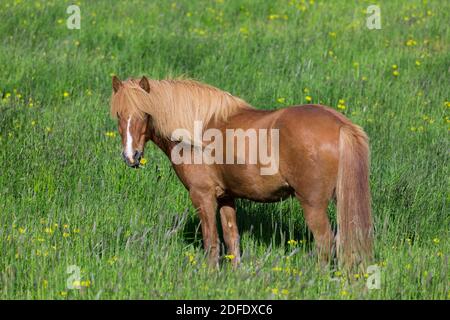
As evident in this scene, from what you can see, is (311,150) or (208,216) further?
(208,216)

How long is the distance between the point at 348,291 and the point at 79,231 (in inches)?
80.5

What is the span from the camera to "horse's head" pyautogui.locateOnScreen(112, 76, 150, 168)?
5.49 m

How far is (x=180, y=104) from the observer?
5.73 meters

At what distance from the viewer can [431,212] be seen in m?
6.39

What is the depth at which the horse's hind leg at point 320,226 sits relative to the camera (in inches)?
206

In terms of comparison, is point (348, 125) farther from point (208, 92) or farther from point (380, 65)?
point (380, 65)

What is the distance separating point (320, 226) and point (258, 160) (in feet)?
2.01
